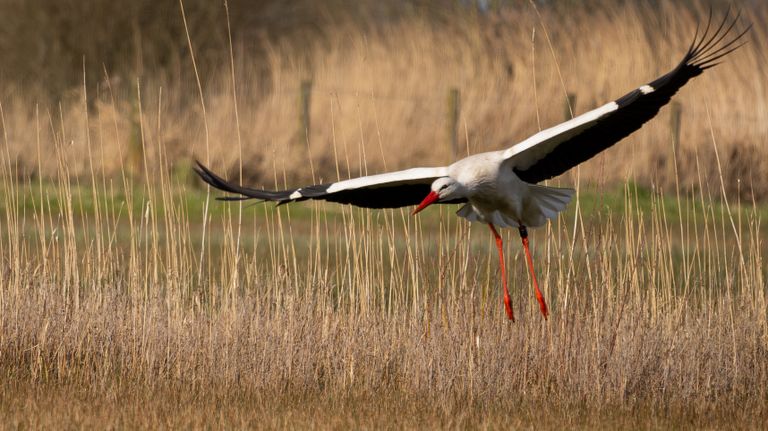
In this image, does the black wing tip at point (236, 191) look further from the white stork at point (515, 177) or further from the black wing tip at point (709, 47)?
the black wing tip at point (709, 47)

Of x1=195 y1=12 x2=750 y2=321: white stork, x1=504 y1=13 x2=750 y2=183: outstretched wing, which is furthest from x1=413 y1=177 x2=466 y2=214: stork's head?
x1=504 y1=13 x2=750 y2=183: outstretched wing

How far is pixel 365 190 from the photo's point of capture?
7.41 m

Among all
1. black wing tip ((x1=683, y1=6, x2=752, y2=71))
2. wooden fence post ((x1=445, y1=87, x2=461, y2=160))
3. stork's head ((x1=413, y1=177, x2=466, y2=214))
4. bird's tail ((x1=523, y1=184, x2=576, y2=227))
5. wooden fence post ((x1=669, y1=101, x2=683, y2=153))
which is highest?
wooden fence post ((x1=445, y1=87, x2=461, y2=160))

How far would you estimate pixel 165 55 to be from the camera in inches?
897

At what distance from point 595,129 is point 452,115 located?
11.7 metres

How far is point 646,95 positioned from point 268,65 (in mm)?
15632

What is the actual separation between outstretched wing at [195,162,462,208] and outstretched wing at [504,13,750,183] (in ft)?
1.55

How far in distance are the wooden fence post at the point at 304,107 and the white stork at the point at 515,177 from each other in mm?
12169

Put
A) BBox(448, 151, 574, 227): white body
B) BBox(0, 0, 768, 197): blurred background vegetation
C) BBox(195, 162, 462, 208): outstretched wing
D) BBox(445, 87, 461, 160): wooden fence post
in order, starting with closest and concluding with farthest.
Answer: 1. BBox(195, 162, 462, 208): outstretched wing
2. BBox(448, 151, 574, 227): white body
3. BBox(0, 0, 768, 197): blurred background vegetation
4. BBox(445, 87, 461, 160): wooden fence post

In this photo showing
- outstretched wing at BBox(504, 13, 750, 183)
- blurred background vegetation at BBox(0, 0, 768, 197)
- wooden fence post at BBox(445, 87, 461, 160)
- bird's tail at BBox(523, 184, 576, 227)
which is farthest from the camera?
wooden fence post at BBox(445, 87, 461, 160)

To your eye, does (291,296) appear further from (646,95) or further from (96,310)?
(646,95)

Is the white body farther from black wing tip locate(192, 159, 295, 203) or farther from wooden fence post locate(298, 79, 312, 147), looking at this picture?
wooden fence post locate(298, 79, 312, 147)

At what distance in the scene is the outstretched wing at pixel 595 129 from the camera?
6582mm

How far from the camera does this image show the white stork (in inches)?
262
